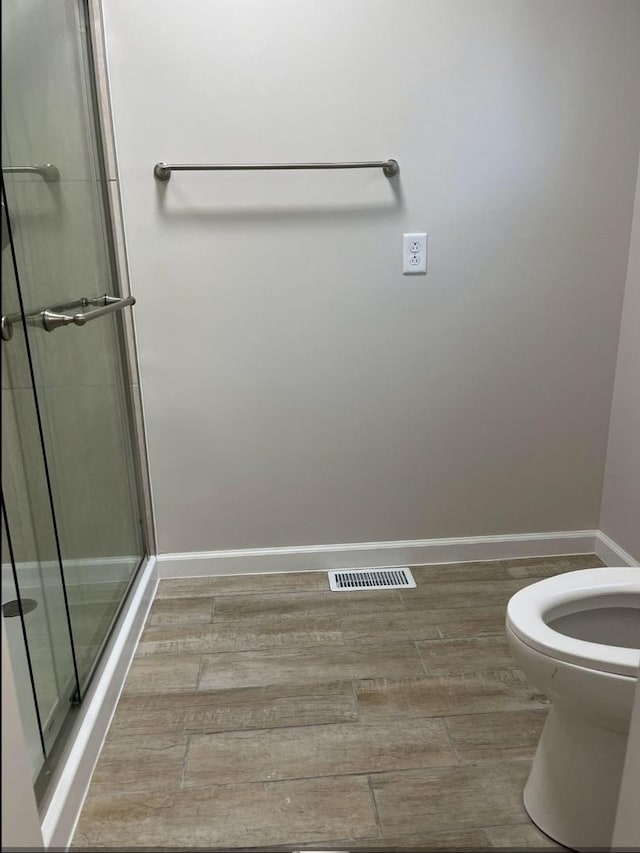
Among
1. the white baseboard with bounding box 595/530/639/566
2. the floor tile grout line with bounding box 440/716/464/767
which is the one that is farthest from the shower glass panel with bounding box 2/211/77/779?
the white baseboard with bounding box 595/530/639/566

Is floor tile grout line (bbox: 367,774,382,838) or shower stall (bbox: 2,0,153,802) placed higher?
shower stall (bbox: 2,0,153,802)

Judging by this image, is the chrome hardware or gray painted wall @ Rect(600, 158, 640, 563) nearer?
the chrome hardware

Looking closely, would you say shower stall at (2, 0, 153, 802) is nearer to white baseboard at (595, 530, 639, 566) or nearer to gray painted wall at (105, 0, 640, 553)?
Result: gray painted wall at (105, 0, 640, 553)

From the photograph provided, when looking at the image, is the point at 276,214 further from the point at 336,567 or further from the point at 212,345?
the point at 336,567

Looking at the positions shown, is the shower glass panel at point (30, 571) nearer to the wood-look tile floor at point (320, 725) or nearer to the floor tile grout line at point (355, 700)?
the wood-look tile floor at point (320, 725)

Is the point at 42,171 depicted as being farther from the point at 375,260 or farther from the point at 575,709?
the point at 575,709

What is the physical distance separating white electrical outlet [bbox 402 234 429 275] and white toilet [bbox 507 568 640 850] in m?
1.06

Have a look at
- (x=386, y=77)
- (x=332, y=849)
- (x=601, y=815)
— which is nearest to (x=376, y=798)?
(x=332, y=849)

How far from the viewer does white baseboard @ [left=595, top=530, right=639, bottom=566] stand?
6.83 ft

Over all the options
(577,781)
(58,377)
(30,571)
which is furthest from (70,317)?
(577,781)

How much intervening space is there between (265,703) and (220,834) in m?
0.38

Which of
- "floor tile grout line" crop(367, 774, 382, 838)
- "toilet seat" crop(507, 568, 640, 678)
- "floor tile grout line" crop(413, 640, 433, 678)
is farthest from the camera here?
"floor tile grout line" crop(413, 640, 433, 678)

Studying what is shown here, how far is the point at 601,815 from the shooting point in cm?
112

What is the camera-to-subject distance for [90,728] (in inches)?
54.1
